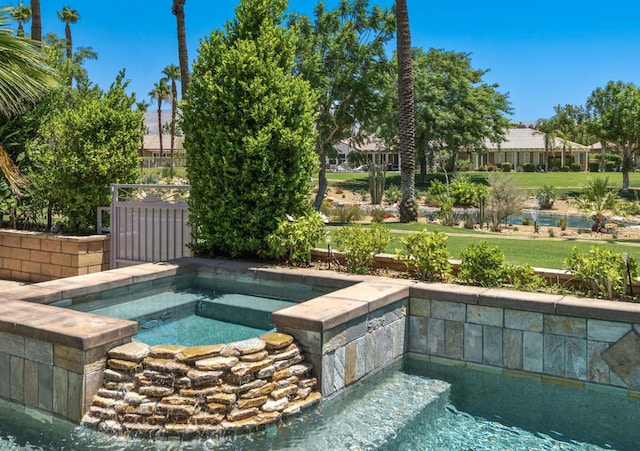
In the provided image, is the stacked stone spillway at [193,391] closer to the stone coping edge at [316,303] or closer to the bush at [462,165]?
the stone coping edge at [316,303]

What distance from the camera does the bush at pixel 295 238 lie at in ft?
26.1

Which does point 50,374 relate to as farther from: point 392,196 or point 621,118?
point 621,118

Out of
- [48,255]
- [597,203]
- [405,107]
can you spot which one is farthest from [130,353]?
[597,203]

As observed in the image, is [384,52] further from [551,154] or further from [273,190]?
[551,154]

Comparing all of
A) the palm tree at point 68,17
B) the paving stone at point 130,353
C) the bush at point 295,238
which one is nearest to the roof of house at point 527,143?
the palm tree at point 68,17

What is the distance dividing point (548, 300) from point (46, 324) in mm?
4423

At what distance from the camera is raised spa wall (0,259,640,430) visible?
15.3 ft

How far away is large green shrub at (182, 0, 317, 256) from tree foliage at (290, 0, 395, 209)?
38.1 ft

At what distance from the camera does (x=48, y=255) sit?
980 cm

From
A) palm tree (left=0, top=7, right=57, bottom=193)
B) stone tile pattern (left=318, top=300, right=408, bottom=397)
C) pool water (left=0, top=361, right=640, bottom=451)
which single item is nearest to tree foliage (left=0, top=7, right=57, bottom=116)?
palm tree (left=0, top=7, right=57, bottom=193)

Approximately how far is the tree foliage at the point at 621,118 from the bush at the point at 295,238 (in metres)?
26.6

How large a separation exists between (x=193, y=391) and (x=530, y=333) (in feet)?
10.4

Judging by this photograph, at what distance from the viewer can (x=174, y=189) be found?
33.4 feet

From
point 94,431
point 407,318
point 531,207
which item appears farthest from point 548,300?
point 531,207
